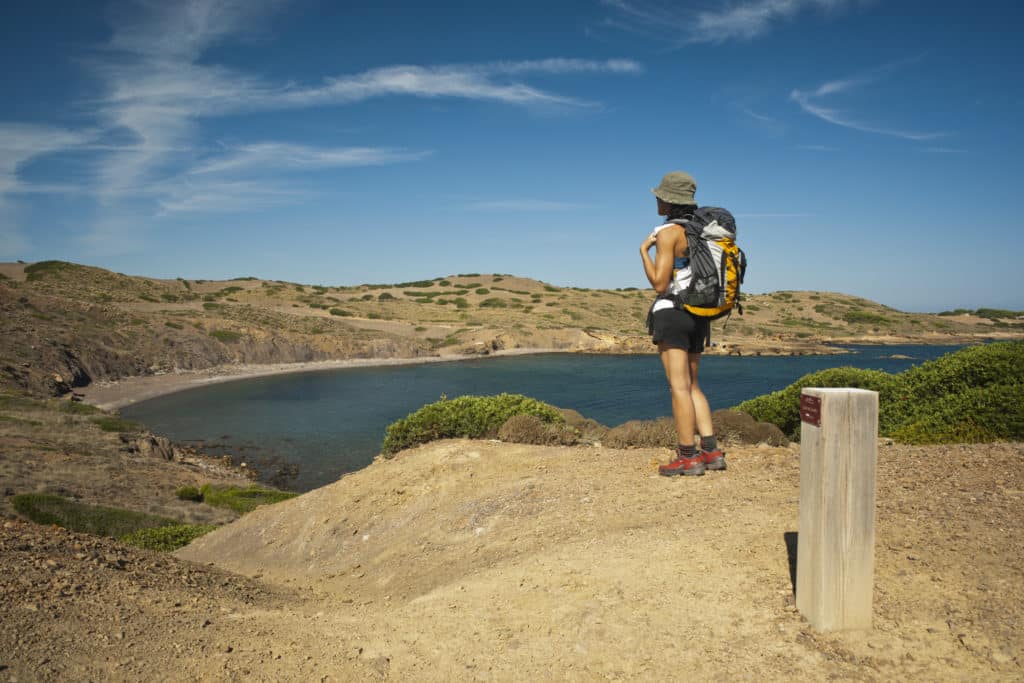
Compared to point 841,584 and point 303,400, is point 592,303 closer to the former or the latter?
point 303,400

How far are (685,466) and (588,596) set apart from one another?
2601mm

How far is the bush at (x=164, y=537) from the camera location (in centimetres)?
1205

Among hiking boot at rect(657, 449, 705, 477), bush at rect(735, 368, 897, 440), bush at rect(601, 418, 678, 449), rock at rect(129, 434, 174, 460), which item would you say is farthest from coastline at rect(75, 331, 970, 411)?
hiking boot at rect(657, 449, 705, 477)

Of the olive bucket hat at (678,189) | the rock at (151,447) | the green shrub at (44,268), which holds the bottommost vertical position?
the rock at (151,447)

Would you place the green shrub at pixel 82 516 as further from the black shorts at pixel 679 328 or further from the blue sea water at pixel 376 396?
the black shorts at pixel 679 328

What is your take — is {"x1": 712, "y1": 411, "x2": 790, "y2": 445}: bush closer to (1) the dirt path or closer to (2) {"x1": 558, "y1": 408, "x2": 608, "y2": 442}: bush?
(1) the dirt path

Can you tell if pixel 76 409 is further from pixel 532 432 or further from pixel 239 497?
pixel 532 432

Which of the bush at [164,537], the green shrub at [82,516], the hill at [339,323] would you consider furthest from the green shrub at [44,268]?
the bush at [164,537]

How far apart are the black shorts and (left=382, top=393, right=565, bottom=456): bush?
18.6ft

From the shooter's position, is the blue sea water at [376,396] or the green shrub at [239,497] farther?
the blue sea water at [376,396]

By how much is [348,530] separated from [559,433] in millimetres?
3969

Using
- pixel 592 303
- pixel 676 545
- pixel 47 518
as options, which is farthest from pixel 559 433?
pixel 592 303

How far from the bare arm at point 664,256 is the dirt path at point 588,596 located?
2.28m

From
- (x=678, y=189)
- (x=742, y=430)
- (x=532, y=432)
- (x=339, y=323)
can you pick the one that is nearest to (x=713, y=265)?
(x=678, y=189)
